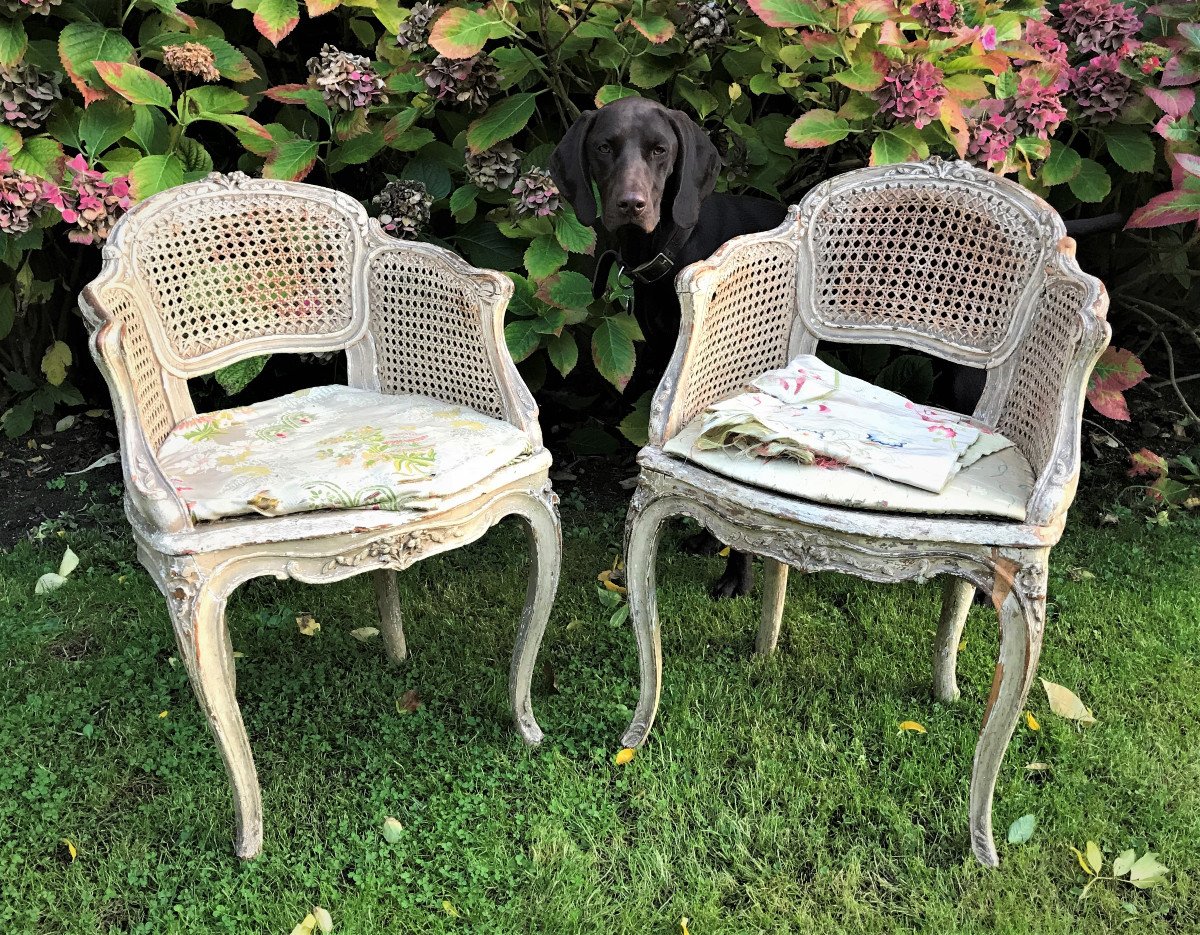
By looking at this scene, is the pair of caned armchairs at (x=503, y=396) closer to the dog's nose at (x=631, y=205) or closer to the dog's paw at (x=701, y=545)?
the dog's nose at (x=631, y=205)

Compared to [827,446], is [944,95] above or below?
above

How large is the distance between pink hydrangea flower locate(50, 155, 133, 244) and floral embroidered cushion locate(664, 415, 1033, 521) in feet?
6.03

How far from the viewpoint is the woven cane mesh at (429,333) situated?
2.23 metres

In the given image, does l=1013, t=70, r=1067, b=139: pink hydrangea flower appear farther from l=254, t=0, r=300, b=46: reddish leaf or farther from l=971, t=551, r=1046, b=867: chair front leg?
l=254, t=0, r=300, b=46: reddish leaf

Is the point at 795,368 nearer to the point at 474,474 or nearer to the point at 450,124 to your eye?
the point at 474,474

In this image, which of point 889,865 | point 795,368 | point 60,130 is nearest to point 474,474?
point 795,368

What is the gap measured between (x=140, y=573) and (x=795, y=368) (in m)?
2.13

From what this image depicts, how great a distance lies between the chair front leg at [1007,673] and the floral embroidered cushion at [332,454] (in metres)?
1.02

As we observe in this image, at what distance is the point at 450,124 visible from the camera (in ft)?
10.3

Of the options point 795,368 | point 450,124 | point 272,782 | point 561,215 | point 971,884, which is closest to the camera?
point 971,884

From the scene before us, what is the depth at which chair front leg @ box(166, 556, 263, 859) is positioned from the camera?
1.78 m

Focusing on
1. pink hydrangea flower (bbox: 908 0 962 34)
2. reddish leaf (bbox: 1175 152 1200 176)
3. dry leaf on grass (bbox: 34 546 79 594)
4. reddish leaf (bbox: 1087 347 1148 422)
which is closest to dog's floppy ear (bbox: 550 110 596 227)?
pink hydrangea flower (bbox: 908 0 962 34)

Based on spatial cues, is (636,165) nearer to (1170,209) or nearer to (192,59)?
(192,59)

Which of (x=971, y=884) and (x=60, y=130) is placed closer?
(x=971, y=884)
